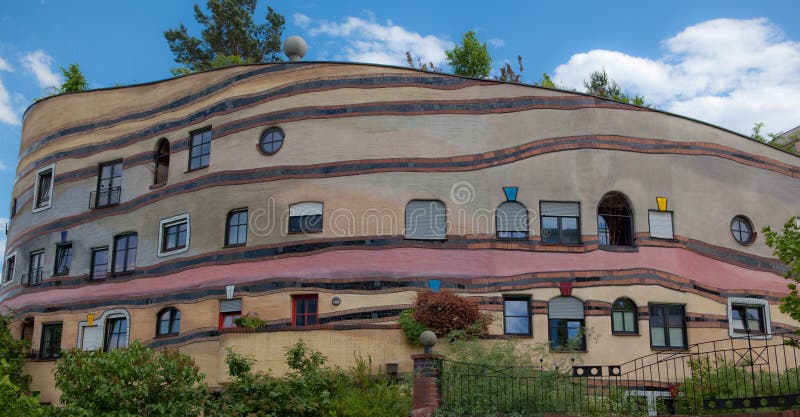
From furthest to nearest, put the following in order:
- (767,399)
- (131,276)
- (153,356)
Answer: (131,276), (153,356), (767,399)

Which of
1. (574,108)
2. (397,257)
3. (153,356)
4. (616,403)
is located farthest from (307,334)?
(574,108)

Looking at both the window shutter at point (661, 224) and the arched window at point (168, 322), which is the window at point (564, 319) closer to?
the window shutter at point (661, 224)

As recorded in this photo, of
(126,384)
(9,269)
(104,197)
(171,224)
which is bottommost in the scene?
(126,384)

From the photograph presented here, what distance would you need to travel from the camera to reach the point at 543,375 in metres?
17.1

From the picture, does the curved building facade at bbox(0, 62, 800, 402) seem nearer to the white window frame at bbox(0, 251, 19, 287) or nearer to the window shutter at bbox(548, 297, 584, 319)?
the window shutter at bbox(548, 297, 584, 319)

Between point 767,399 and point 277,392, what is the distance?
8.88 meters

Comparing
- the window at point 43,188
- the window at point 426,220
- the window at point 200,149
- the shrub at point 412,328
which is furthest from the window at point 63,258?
the shrub at point 412,328

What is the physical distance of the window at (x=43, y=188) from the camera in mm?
28844

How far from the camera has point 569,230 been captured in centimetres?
2242

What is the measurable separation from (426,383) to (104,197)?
15.4 metres

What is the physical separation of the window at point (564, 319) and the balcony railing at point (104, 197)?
14.2 m

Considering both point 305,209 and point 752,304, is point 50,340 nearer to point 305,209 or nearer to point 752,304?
point 305,209

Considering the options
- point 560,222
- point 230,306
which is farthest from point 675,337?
point 230,306

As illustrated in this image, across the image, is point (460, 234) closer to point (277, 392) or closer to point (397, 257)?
point (397, 257)
